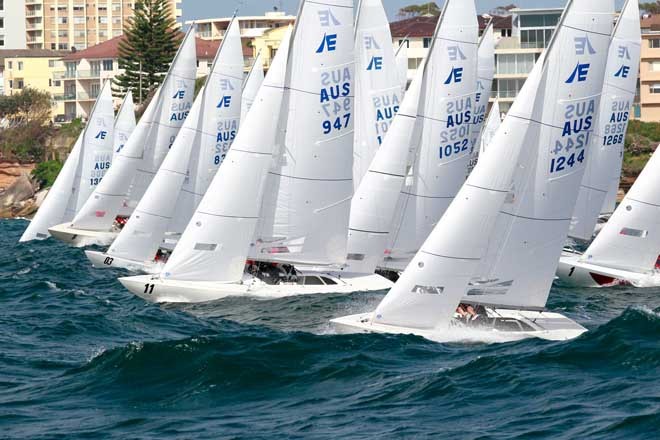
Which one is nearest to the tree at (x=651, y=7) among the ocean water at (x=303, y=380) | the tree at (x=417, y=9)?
the tree at (x=417, y=9)

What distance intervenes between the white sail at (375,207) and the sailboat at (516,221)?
6.27 meters

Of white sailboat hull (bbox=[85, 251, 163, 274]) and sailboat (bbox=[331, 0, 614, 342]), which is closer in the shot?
sailboat (bbox=[331, 0, 614, 342])

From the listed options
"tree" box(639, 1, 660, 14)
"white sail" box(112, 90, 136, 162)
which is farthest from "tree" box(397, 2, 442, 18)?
"white sail" box(112, 90, 136, 162)

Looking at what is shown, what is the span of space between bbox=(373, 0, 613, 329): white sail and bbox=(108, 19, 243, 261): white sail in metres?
11.7

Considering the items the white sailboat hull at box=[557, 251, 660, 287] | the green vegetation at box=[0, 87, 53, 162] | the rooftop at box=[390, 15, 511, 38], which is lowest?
the green vegetation at box=[0, 87, 53, 162]

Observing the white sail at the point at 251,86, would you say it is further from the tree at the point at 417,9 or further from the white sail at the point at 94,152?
the tree at the point at 417,9

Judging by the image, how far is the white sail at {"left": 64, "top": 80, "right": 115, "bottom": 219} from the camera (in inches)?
1745

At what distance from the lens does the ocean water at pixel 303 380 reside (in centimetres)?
1792

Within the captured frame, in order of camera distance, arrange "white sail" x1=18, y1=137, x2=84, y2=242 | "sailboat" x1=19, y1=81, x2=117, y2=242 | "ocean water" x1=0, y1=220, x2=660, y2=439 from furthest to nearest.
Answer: "sailboat" x1=19, y1=81, x2=117, y2=242 < "white sail" x1=18, y1=137, x2=84, y2=242 < "ocean water" x1=0, y1=220, x2=660, y2=439

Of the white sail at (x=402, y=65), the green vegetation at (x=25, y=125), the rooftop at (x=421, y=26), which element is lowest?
the green vegetation at (x=25, y=125)

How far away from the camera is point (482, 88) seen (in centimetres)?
3428

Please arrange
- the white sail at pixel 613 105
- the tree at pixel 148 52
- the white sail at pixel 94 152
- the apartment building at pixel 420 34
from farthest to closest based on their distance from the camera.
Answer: the apartment building at pixel 420 34 < the tree at pixel 148 52 < the white sail at pixel 94 152 < the white sail at pixel 613 105

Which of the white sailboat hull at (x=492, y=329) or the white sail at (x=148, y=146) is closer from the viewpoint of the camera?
the white sailboat hull at (x=492, y=329)

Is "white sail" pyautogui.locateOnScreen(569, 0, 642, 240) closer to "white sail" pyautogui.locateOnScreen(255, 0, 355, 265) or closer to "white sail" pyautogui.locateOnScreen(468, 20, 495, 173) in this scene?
"white sail" pyautogui.locateOnScreen(468, 20, 495, 173)
